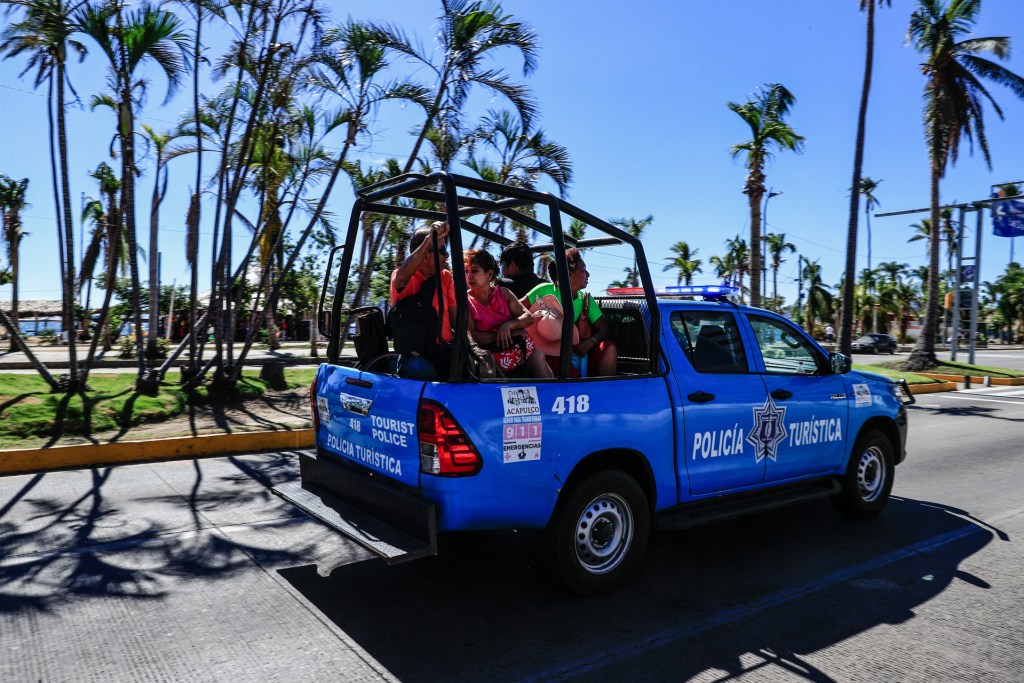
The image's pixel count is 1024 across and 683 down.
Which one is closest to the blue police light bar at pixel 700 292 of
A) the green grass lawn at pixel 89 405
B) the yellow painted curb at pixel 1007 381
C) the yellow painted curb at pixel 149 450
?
the yellow painted curb at pixel 149 450

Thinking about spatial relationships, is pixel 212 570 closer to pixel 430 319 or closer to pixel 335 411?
pixel 335 411

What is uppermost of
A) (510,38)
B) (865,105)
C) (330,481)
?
(865,105)

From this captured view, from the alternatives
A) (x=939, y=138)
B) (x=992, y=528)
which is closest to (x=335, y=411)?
(x=992, y=528)

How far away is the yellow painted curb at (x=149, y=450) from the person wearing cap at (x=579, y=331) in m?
5.06

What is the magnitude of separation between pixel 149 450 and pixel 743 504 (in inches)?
252

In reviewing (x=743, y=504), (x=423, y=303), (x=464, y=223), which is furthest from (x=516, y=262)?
(x=743, y=504)

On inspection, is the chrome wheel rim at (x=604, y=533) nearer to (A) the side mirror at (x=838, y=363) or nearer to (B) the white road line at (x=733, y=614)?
(B) the white road line at (x=733, y=614)

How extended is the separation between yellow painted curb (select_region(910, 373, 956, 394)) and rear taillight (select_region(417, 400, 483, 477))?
17.9 meters

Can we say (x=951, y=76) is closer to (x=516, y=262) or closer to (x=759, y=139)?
(x=759, y=139)

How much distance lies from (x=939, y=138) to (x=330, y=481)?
24129 millimetres

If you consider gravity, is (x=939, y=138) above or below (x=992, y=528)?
above

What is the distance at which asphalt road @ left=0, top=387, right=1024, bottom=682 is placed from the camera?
10.8 ft

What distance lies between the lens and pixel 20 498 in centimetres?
Answer: 611

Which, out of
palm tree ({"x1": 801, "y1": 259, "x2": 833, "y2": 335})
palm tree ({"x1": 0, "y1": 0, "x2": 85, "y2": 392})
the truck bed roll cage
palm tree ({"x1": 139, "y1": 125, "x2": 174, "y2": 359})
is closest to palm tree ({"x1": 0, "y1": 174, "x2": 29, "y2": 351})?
palm tree ({"x1": 139, "y1": 125, "x2": 174, "y2": 359})
